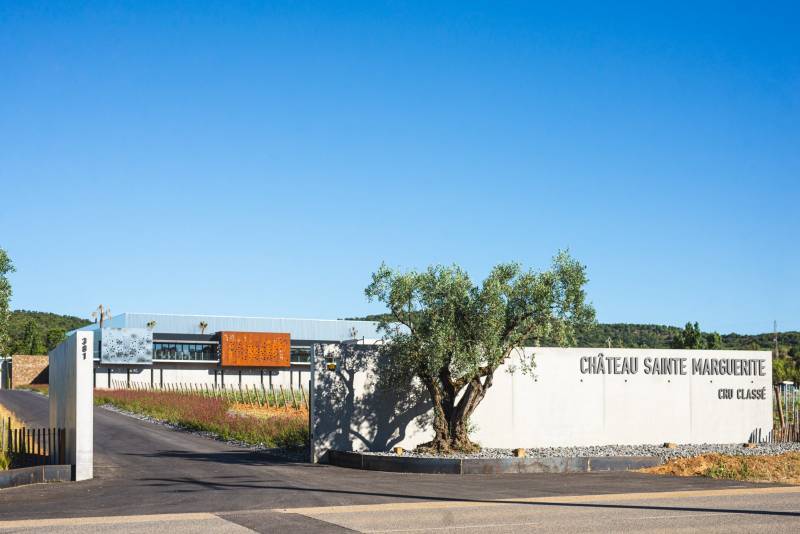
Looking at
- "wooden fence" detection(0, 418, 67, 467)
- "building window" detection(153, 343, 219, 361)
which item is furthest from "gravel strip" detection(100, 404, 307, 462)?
"building window" detection(153, 343, 219, 361)

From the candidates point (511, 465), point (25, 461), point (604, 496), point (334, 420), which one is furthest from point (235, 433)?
point (604, 496)

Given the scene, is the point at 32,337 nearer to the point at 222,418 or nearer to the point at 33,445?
the point at 222,418

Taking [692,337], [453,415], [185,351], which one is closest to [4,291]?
[453,415]

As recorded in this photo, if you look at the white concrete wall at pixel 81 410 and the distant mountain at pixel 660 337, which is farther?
the distant mountain at pixel 660 337

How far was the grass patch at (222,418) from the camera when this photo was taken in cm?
2959

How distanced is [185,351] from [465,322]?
68.4 metres

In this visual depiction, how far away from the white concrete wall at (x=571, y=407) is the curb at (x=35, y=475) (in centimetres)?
649

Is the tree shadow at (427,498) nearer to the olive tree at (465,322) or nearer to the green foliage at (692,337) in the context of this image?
the olive tree at (465,322)

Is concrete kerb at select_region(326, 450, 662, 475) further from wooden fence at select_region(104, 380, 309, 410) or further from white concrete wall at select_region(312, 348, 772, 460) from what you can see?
wooden fence at select_region(104, 380, 309, 410)

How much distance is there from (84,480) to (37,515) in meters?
5.42

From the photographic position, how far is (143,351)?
84.1 metres

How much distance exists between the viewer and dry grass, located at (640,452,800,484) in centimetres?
2094

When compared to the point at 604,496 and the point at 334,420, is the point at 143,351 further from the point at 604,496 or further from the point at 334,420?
the point at 604,496

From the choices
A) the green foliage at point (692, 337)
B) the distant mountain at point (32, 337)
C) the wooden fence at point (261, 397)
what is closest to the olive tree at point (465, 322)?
the wooden fence at point (261, 397)
